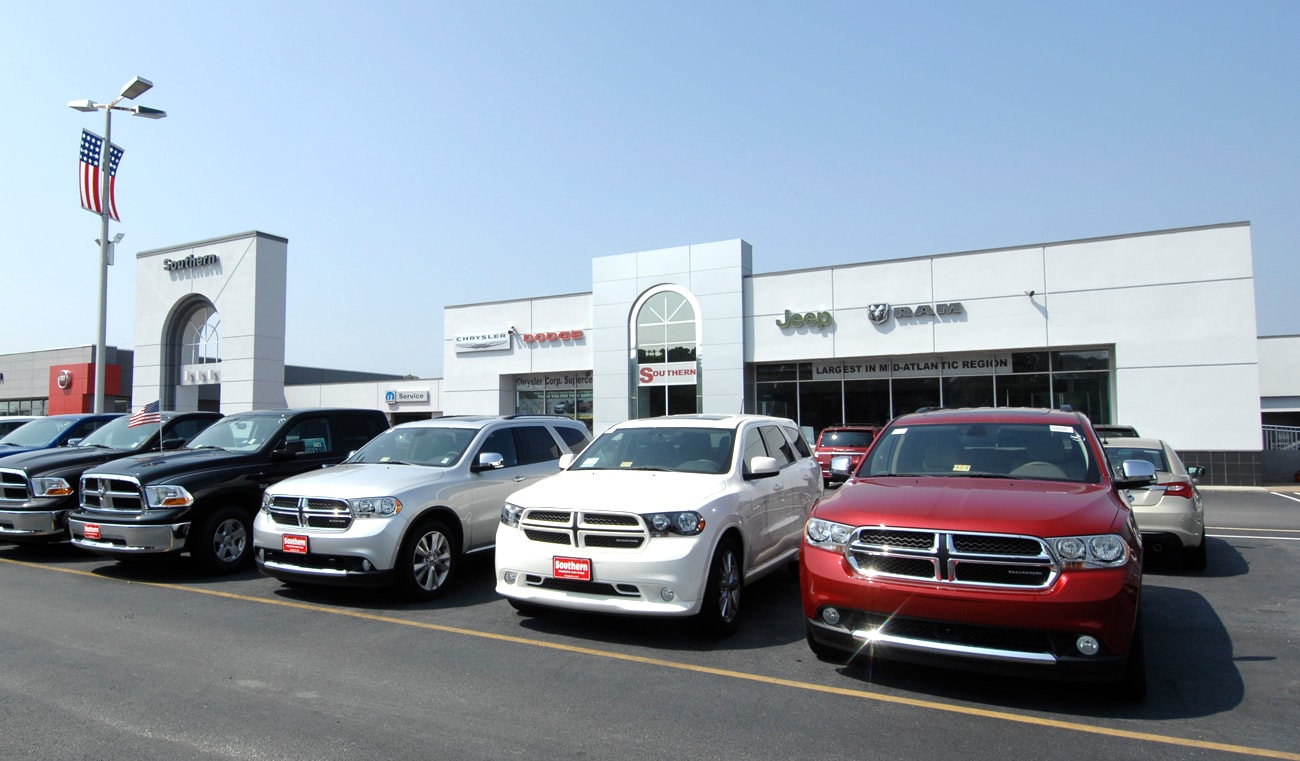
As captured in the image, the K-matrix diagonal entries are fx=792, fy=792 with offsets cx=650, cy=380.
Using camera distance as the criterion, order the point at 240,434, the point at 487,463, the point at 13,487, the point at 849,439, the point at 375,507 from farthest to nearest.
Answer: the point at 849,439
the point at 240,434
the point at 13,487
the point at 487,463
the point at 375,507

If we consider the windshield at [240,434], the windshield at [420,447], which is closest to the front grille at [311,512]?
the windshield at [420,447]

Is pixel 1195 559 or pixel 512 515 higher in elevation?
pixel 512 515

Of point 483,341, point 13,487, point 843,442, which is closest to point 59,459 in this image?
point 13,487

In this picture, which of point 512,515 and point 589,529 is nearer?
point 589,529

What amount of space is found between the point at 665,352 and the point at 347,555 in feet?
67.2

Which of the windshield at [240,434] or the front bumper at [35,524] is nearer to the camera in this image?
the front bumper at [35,524]

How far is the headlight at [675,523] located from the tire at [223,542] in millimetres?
5778

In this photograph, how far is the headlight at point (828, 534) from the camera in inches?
196

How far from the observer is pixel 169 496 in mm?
8672

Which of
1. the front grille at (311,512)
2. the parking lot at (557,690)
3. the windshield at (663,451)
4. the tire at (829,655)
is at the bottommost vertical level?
the parking lot at (557,690)

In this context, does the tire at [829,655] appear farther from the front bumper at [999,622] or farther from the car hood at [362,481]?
the car hood at [362,481]

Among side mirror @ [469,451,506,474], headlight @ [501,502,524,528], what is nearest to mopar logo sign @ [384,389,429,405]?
side mirror @ [469,451,506,474]

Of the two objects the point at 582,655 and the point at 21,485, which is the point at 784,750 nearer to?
the point at 582,655

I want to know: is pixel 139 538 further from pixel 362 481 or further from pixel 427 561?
pixel 427 561
